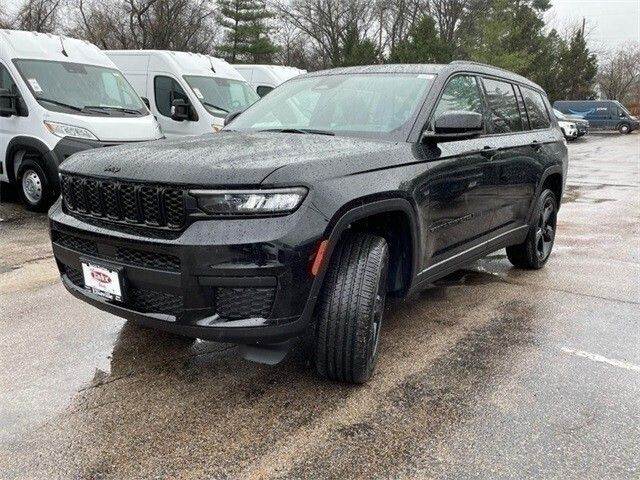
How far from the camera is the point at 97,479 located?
223 centimetres

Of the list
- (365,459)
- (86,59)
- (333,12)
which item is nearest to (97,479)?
(365,459)

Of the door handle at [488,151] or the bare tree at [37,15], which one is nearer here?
the door handle at [488,151]

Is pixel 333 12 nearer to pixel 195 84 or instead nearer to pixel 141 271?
pixel 195 84

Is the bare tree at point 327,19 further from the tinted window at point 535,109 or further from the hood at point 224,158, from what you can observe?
the hood at point 224,158

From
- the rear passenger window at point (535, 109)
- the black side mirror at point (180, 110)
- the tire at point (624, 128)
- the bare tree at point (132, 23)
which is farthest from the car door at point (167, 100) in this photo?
the tire at point (624, 128)

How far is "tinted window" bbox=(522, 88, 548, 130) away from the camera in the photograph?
4.95 metres

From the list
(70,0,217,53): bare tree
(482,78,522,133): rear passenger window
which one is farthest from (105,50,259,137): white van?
(70,0,217,53): bare tree

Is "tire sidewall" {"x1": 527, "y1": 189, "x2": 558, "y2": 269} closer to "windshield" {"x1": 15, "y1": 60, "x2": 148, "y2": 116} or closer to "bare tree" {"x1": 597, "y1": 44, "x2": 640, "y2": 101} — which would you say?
"windshield" {"x1": 15, "y1": 60, "x2": 148, "y2": 116}

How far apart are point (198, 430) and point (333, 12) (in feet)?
157

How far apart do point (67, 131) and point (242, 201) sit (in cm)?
553

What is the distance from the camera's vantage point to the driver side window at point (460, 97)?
3.59 m

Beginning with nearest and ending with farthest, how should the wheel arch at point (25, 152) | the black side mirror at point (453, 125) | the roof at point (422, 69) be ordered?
the black side mirror at point (453, 125)
the roof at point (422, 69)
the wheel arch at point (25, 152)

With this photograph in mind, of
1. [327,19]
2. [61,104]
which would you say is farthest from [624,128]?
[61,104]

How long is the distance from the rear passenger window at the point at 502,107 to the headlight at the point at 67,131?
4.93 m
